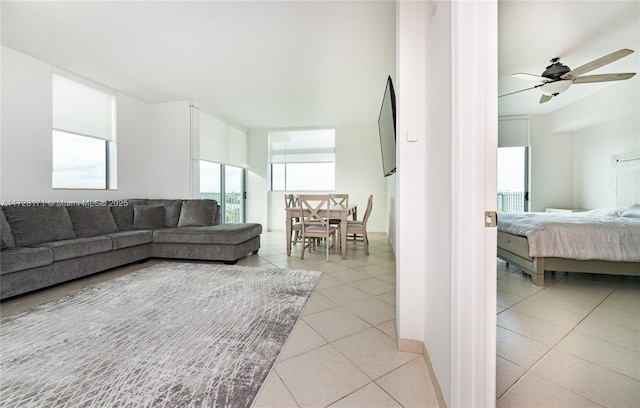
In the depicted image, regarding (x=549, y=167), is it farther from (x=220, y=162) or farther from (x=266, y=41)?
(x=220, y=162)

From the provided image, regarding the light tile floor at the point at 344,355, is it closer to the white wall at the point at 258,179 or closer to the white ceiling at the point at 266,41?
the white ceiling at the point at 266,41

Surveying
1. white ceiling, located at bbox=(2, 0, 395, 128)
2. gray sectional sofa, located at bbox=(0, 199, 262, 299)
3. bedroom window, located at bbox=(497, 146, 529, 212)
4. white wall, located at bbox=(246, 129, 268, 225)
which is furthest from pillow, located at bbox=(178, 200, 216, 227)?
bedroom window, located at bbox=(497, 146, 529, 212)

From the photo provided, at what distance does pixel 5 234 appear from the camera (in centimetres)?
243

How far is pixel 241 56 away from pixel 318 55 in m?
0.96

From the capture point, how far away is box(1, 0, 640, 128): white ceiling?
237 cm

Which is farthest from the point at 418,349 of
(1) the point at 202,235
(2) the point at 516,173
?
(2) the point at 516,173

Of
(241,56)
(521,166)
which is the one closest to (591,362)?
(241,56)

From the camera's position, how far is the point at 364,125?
6133 mm

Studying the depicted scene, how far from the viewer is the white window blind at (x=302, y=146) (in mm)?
6473

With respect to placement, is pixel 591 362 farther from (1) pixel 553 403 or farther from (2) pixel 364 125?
(2) pixel 364 125

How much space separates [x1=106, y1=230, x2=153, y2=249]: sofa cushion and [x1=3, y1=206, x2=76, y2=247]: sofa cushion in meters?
0.43

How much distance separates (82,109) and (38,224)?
2.00m

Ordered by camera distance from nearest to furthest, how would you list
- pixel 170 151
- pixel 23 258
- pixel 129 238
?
pixel 23 258 → pixel 129 238 → pixel 170 151

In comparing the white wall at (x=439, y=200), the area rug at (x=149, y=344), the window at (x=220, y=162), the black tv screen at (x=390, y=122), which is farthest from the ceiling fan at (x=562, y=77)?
the window at (x=220, y=162)
